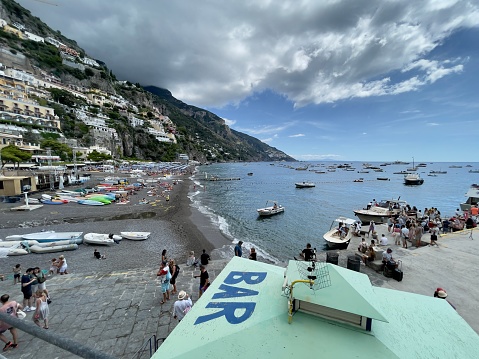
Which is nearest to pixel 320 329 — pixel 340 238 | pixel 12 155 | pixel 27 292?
pixel 27 292

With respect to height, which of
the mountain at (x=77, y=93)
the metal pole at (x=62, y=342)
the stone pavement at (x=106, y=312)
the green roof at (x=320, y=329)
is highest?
the mountain at (x=77, y=93)

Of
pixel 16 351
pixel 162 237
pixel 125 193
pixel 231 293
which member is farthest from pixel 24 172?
pixel 231 293

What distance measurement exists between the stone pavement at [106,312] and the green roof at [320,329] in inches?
148

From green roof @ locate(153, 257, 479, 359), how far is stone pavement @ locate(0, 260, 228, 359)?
376cm

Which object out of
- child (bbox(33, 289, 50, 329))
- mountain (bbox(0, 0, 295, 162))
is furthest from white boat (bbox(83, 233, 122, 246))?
mountain (bbox(0, 0, 295, 162))

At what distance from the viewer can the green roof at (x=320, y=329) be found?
3205 millimetres

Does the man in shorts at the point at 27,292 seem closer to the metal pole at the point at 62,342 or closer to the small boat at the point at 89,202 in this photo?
the metal pole at the point at 62,342

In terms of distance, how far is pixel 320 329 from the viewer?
3.50 meters

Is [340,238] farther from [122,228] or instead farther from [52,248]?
[52,248]

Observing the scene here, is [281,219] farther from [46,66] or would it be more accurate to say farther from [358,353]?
[46,66]

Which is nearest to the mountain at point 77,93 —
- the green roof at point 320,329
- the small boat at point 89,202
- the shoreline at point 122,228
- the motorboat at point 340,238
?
the small boat at point 89,202

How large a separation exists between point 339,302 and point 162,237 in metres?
18.5

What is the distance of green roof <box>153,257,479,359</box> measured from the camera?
321cm

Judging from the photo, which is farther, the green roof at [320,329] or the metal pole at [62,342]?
the green roof at [320,329]
